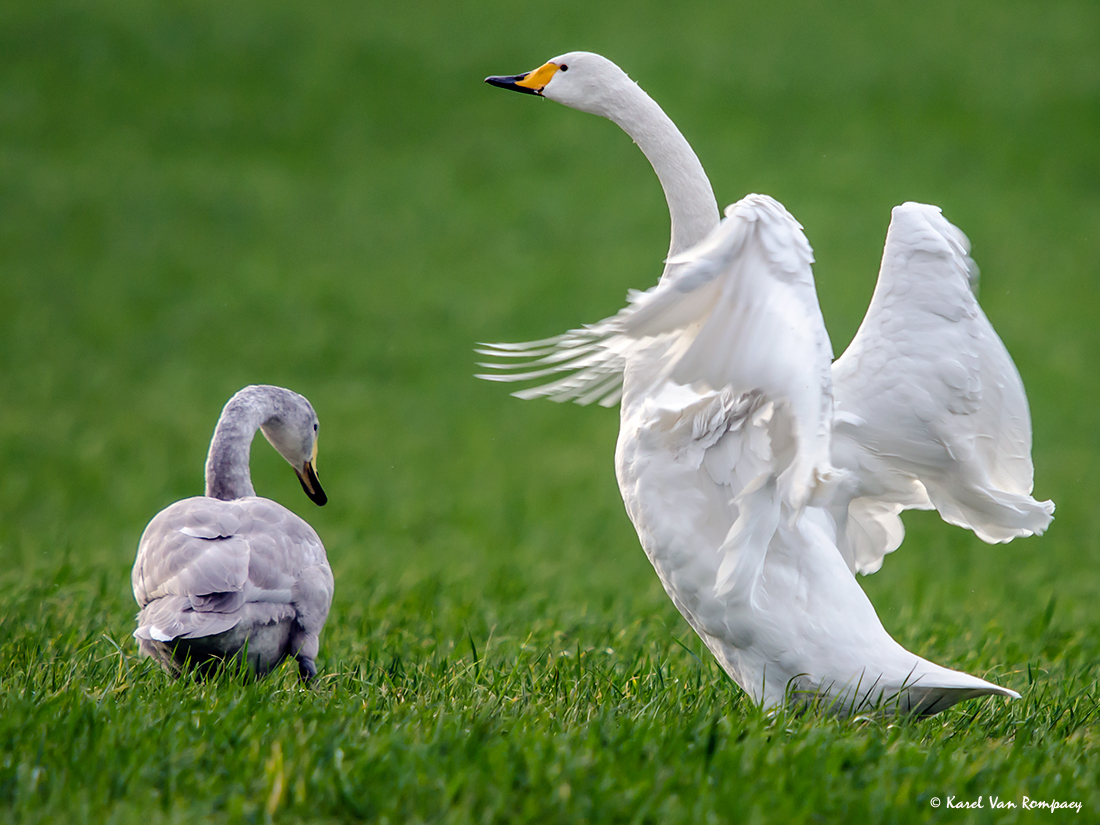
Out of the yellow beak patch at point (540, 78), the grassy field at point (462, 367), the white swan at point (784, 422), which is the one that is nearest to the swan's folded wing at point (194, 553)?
the grassy field at point (462, 367)

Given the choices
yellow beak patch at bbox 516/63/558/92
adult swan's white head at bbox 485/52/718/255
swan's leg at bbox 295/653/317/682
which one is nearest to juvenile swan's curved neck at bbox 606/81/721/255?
adult swan's white head at bbox 485/52/718/255

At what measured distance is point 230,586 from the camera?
3715mm

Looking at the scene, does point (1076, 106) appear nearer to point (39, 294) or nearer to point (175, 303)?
point (175, 303)

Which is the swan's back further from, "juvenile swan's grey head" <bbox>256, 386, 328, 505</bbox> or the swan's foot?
"juvenile swan's grey head" <bbox>256, 386, 328, 505</bbox>

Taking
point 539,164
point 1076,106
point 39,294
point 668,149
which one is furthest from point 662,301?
point 1076,106

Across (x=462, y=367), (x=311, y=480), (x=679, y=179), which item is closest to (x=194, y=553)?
(x=311, y=480)

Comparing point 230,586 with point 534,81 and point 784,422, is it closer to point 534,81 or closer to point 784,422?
point 784,422

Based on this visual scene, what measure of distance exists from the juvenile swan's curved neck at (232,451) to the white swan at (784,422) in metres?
1.37

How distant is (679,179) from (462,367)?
10.1m

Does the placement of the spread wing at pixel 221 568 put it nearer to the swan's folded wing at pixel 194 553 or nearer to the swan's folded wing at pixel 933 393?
the swan's folded wing at pixel 194 553

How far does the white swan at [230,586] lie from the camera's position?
12.2 feet

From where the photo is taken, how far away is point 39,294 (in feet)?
45.8

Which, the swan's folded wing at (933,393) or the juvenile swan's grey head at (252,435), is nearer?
the swan's folded wing at (933,393)

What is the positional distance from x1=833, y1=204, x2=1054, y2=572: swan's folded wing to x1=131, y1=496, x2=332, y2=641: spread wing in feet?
6.38
